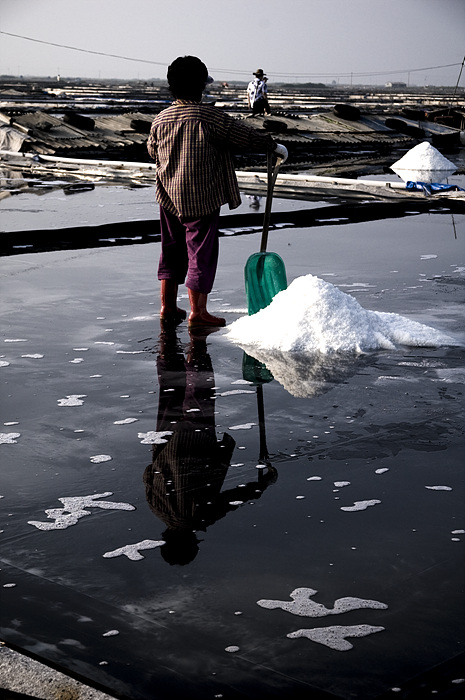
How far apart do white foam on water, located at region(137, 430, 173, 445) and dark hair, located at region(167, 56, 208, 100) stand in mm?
2810

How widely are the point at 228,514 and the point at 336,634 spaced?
2.98 feet

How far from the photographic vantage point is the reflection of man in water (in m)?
3.41

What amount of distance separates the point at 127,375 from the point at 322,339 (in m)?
1.25

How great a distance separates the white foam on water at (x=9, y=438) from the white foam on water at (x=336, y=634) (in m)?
2.00

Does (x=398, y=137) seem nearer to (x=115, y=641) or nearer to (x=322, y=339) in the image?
(x=322, y=339)

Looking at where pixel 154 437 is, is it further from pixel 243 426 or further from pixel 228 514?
pixel 228 514

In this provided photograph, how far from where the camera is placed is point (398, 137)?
3162cm

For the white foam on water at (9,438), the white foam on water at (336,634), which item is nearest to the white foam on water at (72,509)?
the white foam on water at (9,438)

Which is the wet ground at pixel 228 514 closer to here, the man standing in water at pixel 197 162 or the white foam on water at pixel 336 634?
the white foam on water at pixel 336 634

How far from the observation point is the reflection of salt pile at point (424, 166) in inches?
738

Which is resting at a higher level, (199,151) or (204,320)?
(199,151)

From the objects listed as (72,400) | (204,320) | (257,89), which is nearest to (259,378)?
(72,400)

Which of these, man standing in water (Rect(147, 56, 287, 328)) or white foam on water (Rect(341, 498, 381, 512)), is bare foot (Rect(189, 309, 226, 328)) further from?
white foam on water (Rect(341, 498, 381, 512))

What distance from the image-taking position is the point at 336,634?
105 inches
